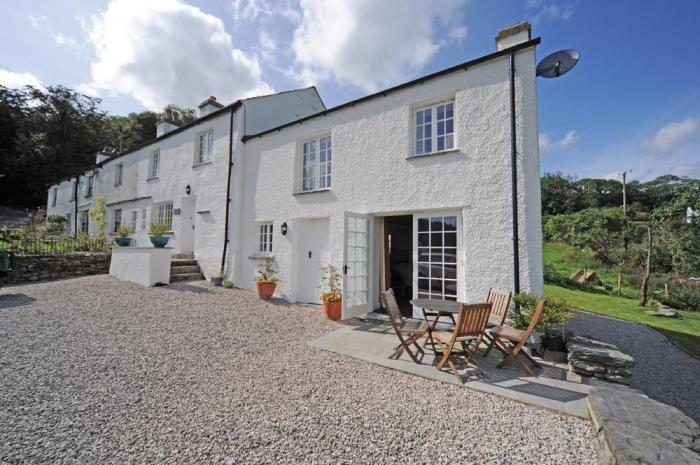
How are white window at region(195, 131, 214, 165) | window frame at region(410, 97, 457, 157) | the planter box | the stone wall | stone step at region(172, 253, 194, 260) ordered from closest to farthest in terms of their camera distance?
window frame at region(410, 97, 457, 157) → the planter box → the stone wall → stone step at region(172, 253, 194, 260) → white window at region(195, 131, 214, 165)

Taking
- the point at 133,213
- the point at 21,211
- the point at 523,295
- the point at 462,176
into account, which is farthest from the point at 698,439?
the point at 21,211

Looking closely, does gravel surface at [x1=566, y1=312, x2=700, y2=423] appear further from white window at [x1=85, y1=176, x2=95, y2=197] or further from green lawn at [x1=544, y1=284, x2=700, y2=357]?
white window at [x1=85, y1=176, x2=95, y2=197]

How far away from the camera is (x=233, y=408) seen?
3023 mm

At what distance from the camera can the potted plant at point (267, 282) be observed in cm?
842

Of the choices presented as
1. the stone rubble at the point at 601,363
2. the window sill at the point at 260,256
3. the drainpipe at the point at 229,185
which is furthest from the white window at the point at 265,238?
the stone rubble at the point at 601,363

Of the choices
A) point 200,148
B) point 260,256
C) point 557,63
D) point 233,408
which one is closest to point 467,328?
point 233,408

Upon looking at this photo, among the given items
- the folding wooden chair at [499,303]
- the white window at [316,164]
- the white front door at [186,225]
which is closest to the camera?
the folding wooden chair at [499,303]

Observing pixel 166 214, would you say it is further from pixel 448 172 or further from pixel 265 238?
pixel 448 172

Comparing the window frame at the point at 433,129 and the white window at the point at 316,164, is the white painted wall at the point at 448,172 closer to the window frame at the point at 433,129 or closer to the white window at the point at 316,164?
the window frame at the point at 433,129

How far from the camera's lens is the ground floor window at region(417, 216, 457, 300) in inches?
243

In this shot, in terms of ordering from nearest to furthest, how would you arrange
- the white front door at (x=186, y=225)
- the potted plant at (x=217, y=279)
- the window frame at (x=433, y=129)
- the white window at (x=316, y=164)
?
1. the window frame at (x=433, y=129)
2. the white window at (x=316, y=164)
3. the potted plant at (x=217, y=279)
4. the white front door at (x=186, y=225)

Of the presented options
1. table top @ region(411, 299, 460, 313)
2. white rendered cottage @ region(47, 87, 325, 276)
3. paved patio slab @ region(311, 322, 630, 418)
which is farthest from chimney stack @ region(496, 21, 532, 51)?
white rendered cottage @ region(47, 87, 325, 276)

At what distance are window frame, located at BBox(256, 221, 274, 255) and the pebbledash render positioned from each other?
44mm

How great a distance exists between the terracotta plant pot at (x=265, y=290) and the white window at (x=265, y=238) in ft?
5.18
